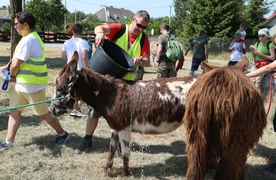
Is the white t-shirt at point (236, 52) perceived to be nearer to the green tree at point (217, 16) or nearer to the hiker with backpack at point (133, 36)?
the hiker with backpack at point (133, 36)

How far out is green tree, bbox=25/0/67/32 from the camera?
45.9 meters

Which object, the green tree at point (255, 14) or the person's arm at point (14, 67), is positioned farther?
the green tree at point (255, 14)

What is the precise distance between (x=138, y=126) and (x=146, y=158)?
1010 millimetres

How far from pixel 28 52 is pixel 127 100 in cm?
166

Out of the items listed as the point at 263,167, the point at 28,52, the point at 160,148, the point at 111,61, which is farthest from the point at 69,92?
the point at 263,167

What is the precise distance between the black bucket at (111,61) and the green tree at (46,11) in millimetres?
44398

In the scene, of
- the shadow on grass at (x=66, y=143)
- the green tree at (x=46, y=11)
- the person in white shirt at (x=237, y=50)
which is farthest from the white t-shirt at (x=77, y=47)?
the green tree at (x=46, y=11)

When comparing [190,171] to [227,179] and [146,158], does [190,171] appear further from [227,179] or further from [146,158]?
[146,158]

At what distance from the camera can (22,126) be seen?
557cm

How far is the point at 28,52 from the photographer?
160 inches

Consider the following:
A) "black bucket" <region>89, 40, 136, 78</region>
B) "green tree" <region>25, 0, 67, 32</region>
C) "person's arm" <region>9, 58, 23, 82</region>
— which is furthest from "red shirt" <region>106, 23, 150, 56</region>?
"green tree" <region>25, 0, 67, 32</region>

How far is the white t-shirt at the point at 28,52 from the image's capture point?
13.2 ft

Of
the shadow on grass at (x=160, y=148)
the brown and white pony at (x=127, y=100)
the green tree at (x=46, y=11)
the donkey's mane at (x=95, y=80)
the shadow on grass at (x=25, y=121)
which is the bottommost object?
the shadow on grass at (x=160, y=148)

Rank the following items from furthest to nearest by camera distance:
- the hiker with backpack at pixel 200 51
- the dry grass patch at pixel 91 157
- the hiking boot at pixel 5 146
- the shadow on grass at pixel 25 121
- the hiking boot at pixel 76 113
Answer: the hiker with backpack at pixel 200 51, the hiking boot at pixel 76 113, the shadow on grass at pixel 25 121, the hiking boot at pixel 5 146, the dry grass patch at pixel 91 157
